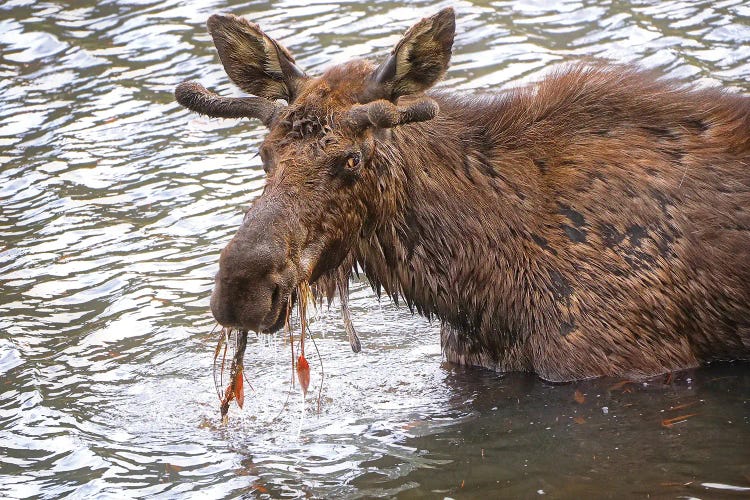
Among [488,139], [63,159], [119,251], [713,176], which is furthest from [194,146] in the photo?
[713,176]

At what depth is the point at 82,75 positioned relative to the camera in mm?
12000

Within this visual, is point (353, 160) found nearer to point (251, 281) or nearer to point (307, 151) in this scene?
point (307, 151)

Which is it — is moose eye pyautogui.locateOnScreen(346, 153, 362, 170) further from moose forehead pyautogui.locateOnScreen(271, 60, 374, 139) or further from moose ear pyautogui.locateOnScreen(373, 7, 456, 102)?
moose ear pyautogui.locateOnScreen(373, 7, 456, 102)

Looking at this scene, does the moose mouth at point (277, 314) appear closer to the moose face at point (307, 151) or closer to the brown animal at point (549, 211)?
the moose face at point (307, 151)

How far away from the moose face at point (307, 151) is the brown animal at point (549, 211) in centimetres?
2

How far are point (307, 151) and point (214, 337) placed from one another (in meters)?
2.34

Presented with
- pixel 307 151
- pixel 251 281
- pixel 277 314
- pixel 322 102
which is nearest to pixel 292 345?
pixel 277 314

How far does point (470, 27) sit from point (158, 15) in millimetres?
3530

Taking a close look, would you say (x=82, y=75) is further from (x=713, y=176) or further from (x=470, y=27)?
(x=713, y=176)

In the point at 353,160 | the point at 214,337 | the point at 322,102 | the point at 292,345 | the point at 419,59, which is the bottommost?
the point at 214,337

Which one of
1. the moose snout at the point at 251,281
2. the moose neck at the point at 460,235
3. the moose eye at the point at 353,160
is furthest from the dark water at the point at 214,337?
the moose eye at the point at 353,160

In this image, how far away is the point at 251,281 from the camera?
5.15m

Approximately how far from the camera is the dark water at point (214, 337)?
5.69 metres

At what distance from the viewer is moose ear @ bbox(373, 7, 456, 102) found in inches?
223
